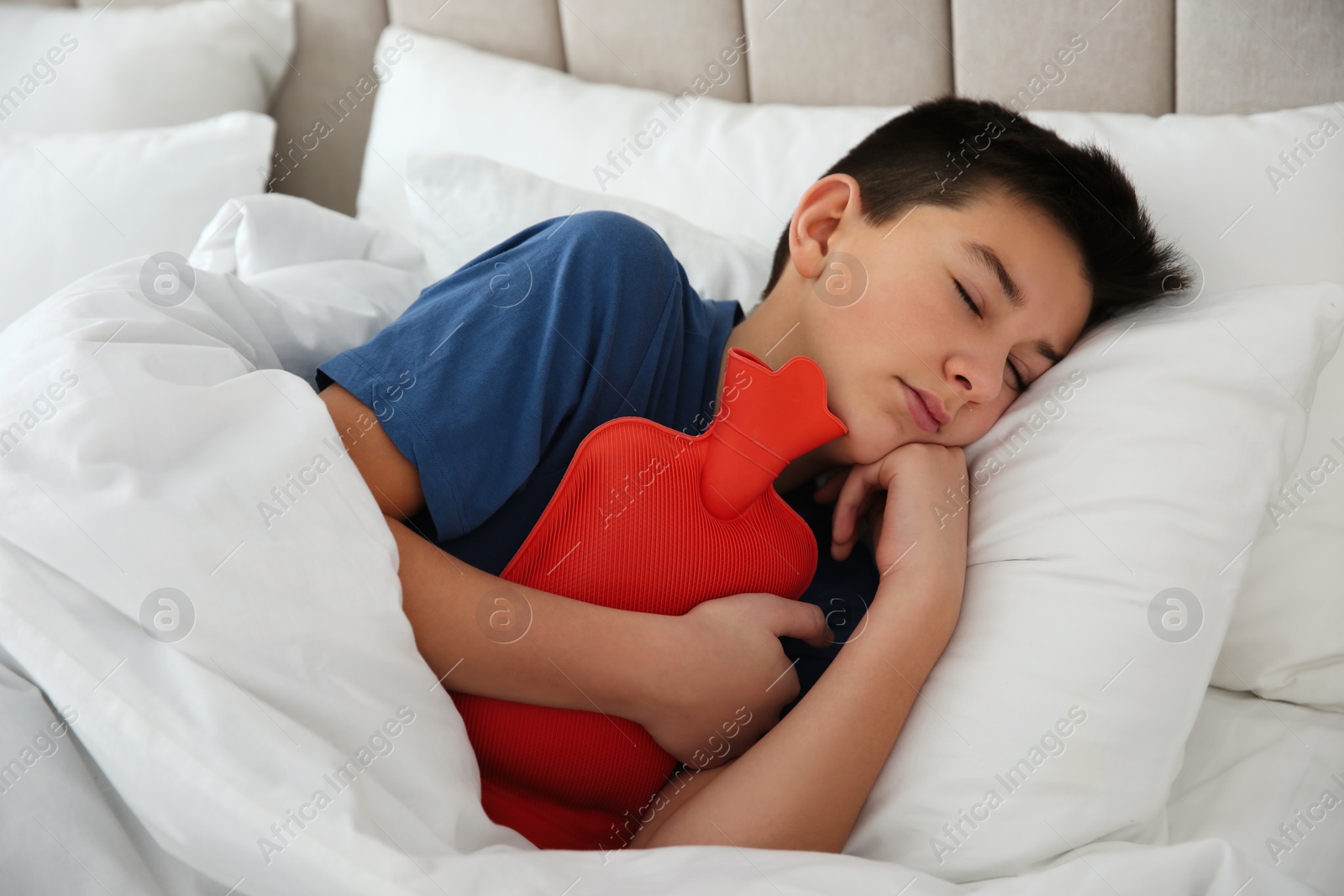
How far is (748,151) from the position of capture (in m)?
1.17

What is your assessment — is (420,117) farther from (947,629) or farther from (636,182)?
(947,629)

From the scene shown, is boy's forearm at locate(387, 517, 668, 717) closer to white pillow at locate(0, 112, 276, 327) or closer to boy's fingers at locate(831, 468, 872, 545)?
boy's fingers at locate(831, 468, 872, 545)

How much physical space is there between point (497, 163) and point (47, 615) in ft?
2.38

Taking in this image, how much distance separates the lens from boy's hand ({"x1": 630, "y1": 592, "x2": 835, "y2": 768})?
0.71 metres

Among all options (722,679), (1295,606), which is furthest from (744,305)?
(1295,606)

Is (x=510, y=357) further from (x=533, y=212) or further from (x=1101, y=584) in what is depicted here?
(x=1101, y=584)

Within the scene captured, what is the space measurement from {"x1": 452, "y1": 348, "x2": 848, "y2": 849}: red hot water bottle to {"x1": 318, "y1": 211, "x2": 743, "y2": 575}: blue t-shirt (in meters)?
0.05

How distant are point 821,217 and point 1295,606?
1.95 ft

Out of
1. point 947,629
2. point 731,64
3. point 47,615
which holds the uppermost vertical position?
point 731,64

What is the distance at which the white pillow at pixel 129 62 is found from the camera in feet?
4.55

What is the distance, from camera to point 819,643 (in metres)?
0.80

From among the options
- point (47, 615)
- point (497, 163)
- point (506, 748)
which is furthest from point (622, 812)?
point (497, 163)

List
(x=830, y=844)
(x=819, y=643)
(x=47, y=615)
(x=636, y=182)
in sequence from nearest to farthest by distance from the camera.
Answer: (x=47, y=615)
(x=830, y=844)
(x=819, y=643)
(x=636, y=182)

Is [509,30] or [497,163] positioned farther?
[509,30]
